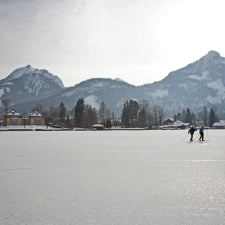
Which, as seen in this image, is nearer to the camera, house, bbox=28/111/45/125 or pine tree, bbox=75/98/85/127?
pine tree, bbox=75/98/85/127

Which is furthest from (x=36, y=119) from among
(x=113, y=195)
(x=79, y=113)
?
(x=113, y=195)

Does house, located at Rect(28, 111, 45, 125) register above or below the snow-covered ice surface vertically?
above

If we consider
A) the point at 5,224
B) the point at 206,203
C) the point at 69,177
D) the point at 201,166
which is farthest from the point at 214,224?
the point at 201,166

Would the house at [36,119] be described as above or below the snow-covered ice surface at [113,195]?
above

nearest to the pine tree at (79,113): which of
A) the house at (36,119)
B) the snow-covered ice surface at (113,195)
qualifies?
→ the house at (36,119)

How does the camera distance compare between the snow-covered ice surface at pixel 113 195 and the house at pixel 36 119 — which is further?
the house at pixel 36 119

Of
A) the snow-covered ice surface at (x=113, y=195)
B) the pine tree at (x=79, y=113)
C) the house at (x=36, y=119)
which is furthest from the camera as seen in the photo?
the house at (x=36, y=119)

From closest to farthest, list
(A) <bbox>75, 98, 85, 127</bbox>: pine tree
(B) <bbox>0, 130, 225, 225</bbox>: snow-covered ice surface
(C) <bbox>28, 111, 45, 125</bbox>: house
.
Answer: (B) <bbox>0, 130, 225, 225</bbox>: snow-covered ice surface, (A) <bbox>75, 98, 85, 127</bbox>: pine tree, (C) <bbox>28, 111, 45, 125</bbox>: house

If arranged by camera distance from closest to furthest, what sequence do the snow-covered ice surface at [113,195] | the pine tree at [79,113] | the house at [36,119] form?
the snow-covered ice surface at [113,195] → the pine tree at [79,113] → the house at [36,119]

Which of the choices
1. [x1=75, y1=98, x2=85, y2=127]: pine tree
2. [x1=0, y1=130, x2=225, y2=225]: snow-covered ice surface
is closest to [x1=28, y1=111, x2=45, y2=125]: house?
[x1=75, y1=98, x2=85, y2=127]: pine tree

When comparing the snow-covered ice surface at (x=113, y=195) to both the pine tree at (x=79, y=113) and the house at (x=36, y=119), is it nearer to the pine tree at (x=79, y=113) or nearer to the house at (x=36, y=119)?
the pine tree at (x=79, y=113)

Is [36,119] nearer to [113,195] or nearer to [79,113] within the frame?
[79,113]

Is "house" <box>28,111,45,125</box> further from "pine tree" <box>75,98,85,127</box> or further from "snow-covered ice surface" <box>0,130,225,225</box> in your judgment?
"snow-covered ice surface" <box>0,130,225,225</box>

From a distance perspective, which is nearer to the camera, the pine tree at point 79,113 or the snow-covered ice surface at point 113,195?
the snow-covered ice surface at point 113,195
